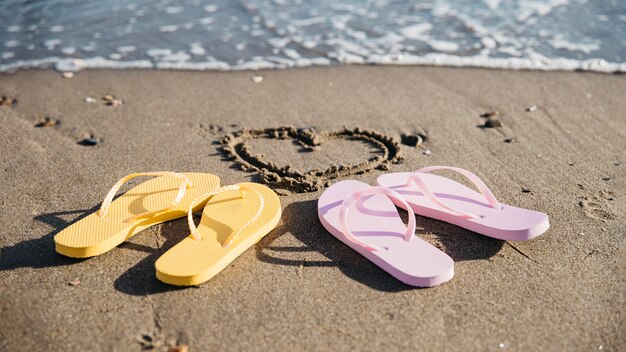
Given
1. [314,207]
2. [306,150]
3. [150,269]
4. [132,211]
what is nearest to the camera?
[150,269]

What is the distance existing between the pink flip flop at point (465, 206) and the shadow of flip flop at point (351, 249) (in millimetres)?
59

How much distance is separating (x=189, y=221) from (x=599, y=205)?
215 centimetres

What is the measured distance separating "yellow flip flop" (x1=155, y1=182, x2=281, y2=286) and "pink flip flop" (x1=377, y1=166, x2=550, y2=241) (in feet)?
2.26

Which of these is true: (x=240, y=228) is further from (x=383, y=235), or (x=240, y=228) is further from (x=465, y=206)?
(x=465, y=206)

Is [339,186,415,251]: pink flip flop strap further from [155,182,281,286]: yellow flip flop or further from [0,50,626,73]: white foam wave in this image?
[0,50,626,73]: white foam wave

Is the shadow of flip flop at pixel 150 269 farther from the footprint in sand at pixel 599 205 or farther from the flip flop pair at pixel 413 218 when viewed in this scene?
the footprint in sand at pixel 599 205

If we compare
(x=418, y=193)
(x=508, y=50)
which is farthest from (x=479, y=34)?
(x=418, y=193)

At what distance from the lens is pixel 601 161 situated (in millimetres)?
3605

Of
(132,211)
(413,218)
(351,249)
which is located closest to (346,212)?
(351,249)

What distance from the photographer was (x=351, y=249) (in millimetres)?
2822

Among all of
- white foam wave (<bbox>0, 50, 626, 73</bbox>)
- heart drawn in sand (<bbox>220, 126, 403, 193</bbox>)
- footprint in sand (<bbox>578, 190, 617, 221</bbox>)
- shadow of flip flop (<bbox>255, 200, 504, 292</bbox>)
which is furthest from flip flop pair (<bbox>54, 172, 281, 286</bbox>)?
white foam wave (<bbox>0, 50, 626, 73</bbox>)

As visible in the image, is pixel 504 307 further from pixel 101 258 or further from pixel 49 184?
pixel 49 184

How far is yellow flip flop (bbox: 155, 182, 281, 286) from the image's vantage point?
2539mm

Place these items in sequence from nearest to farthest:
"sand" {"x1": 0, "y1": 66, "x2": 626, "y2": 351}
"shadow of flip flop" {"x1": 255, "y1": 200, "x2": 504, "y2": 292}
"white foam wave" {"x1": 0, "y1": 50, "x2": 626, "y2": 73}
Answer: "sand" {"x1": 0, "y1": 66, "x2": 626, "y2": 351}
"shadow of flip flop" {"x1": 255, "y1": 200, "x2": 504, "y2": 292}
"white foam wave" {"x1": 0, "y1": 50, "x2": 626, "y2": 73}
